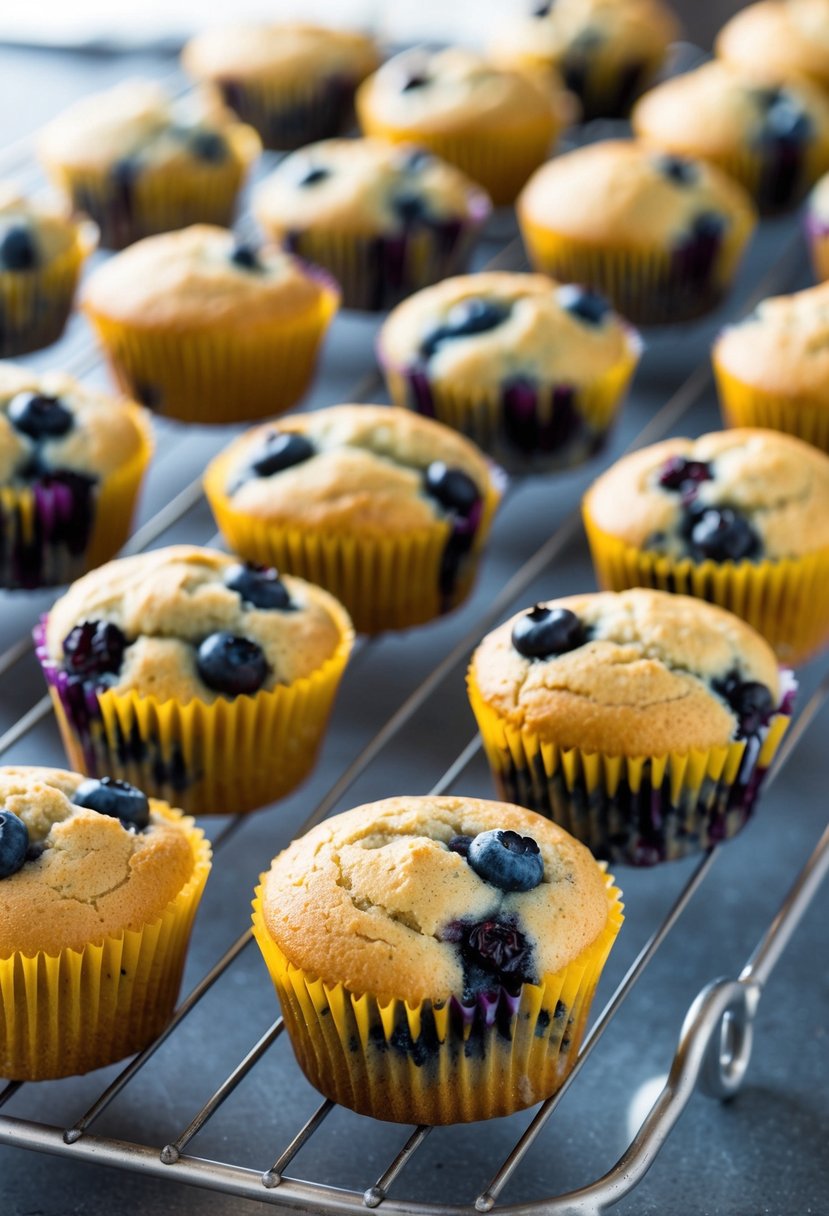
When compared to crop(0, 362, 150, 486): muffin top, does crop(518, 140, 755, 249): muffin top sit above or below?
below

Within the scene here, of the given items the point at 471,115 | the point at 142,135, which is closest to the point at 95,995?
the point at 142,135

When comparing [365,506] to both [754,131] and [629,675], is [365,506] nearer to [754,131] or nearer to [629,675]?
[629,675]

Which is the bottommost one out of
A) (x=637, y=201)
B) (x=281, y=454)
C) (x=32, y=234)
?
(x=637, y=201)

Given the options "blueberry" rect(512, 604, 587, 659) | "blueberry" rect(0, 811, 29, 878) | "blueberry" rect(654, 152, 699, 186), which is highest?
"blueberry" rect(0, 811, 29, 878)

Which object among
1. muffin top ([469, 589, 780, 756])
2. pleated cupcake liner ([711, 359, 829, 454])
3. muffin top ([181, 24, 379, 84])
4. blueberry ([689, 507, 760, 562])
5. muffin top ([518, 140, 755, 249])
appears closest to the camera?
muffin top ([469, 589, 780, 756])

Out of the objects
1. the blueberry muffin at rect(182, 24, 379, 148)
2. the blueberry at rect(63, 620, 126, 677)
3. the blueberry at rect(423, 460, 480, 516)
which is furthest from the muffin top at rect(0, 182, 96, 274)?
the blueberry at rect(63, 620, 126, 677)

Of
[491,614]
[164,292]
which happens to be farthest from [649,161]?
[491,614]

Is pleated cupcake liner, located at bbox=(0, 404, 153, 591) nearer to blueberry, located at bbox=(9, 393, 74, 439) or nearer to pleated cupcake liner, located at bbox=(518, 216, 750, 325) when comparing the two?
blueberry, located at bbox=(9, 393, 74, 439)
